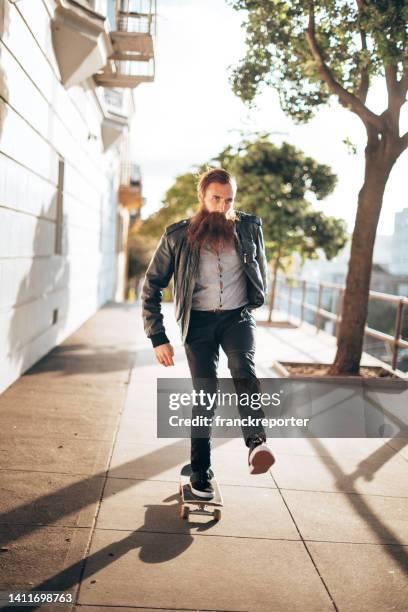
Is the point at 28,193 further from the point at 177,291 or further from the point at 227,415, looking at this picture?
the point at 177,291

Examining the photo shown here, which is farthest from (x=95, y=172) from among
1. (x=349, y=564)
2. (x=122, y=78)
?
(x=349, y=564)

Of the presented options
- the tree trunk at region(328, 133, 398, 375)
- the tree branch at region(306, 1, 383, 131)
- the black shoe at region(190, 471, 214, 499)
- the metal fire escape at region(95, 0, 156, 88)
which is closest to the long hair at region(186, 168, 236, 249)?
the black shoe at region(190, 471, 214, 499)

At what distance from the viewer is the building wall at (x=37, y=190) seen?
6.31m

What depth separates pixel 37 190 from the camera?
25.9ft

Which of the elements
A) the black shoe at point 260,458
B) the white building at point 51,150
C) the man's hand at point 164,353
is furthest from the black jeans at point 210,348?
the white building at point 51,150

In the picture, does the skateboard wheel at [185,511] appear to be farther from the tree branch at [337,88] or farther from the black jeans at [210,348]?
the tree branch at [337,88]

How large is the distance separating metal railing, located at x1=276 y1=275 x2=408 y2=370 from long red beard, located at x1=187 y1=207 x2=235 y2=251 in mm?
5028

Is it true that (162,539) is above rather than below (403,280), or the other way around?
below

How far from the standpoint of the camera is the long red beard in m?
3.76

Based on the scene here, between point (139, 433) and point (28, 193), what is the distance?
3.18 metres

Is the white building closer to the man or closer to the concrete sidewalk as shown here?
the concrete sidewalk

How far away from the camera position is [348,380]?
7859 millimetres

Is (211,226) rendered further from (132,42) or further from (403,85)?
(132,42)

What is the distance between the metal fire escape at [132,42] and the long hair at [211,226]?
838cm
